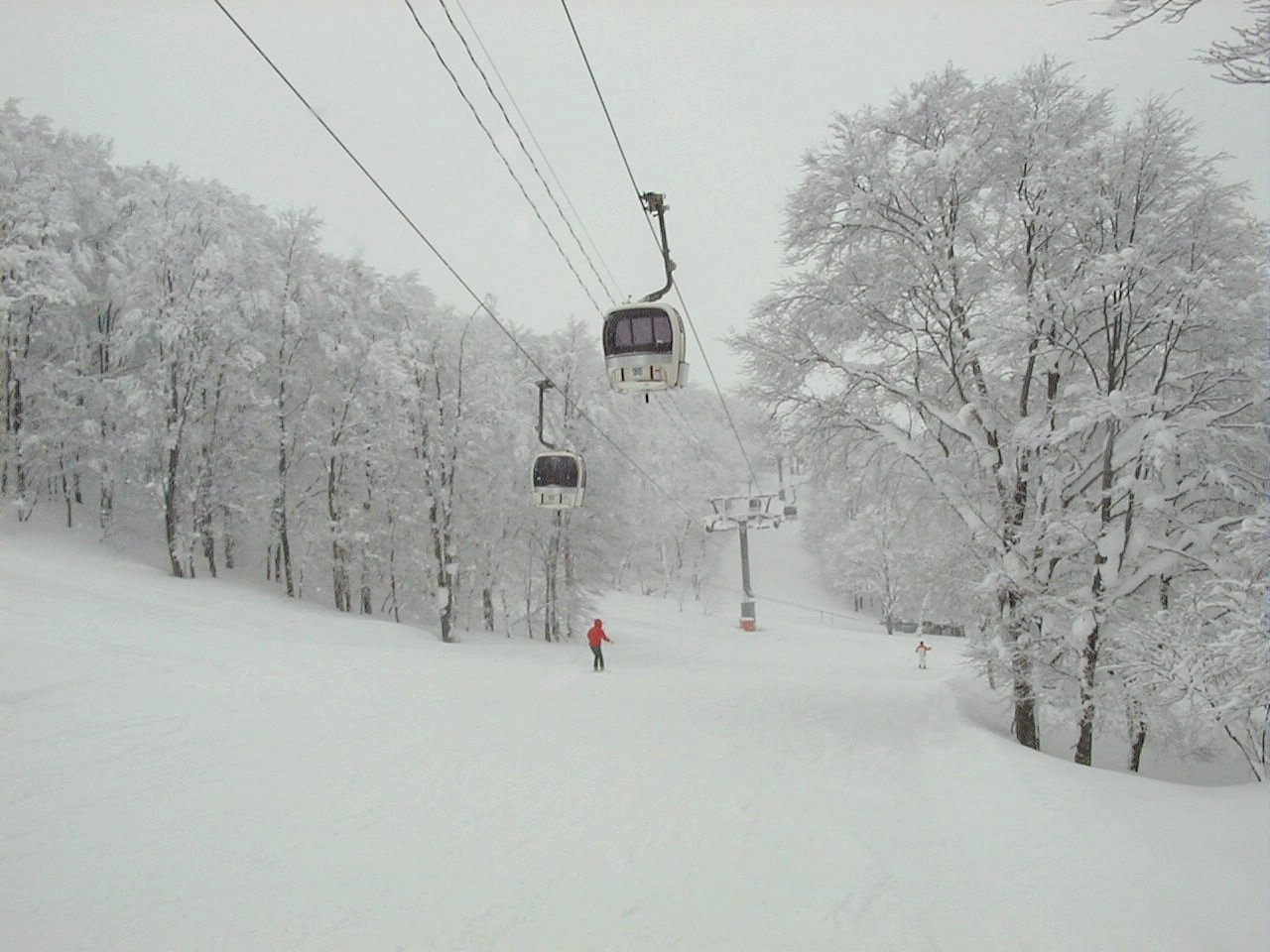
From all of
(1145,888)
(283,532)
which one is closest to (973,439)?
(1145,888)

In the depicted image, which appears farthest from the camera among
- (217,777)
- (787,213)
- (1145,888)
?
(787,213)

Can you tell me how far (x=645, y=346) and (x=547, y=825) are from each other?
6496 millimetres

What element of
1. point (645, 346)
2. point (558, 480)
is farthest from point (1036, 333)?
point (558, 480)

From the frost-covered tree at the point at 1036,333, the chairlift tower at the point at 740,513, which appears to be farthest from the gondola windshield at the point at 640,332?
the chairlift tower at the point at 740,513

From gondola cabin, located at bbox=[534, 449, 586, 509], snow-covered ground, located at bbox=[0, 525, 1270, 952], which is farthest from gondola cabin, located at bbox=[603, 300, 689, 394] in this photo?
gondola cabin, located at bbox=[534, 449, 586, 509]

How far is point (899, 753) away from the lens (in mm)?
9992

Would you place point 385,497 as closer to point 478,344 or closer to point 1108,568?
point 478,344

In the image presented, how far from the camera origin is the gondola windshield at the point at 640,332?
33.4 ft

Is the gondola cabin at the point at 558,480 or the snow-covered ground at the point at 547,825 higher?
the gondola cabin at the point at 558,480

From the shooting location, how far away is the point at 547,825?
21.8 ft

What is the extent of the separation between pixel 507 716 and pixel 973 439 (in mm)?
8840

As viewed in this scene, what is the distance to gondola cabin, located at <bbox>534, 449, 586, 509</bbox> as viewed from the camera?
18.3 m

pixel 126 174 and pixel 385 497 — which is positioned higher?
pixel 126 174

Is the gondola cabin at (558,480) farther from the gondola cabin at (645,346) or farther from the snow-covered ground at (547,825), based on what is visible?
the gondola cabin at (645,346)
